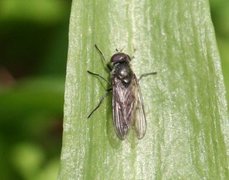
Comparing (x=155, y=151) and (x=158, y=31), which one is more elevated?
(x=158, y=31)

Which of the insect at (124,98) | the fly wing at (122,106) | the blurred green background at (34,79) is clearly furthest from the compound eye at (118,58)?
the blurred green background at (34,79)

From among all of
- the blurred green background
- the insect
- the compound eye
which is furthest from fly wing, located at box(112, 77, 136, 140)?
the blurred green background

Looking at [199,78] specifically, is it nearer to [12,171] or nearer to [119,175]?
[119,175]

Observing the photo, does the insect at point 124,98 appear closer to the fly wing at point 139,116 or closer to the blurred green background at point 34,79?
the fly wing at point 139,116

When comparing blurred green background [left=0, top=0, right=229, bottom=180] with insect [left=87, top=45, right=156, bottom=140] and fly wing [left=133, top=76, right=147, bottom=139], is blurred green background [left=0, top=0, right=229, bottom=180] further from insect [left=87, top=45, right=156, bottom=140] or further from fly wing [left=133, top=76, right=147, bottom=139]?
fly wing [left=133, top=76, right=147, bottom=139]

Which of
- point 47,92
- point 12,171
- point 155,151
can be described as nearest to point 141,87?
point 155,151

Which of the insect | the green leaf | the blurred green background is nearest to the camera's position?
the green leaf
